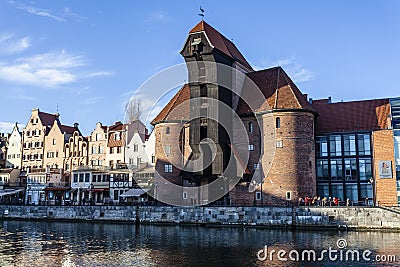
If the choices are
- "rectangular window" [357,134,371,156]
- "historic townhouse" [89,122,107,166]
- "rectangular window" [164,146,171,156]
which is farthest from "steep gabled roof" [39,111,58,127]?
"rectangular window" [357,134,371,156]

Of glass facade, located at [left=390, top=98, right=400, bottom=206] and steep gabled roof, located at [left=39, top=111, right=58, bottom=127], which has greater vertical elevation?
steep gabled roof, located at [left=39, top=111, right=58, bottom=127]

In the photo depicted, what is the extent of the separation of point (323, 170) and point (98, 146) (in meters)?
33.3

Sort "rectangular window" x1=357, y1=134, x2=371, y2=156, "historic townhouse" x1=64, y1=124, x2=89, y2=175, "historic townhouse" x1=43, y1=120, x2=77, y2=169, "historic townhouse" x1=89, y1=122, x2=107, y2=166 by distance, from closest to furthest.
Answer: "rectangular window" x1=357, y1=134, x2=371, y2=156
"historic townhouse" x1=89, y1=122, x2=107, y2=166
"historic townhouse" x1=64, y1=124, x2=89, y2=175
"historic townhouse" x1=43, y1=120, x2=77, y2=169

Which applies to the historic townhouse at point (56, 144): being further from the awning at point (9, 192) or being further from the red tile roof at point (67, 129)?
the awning at point (9, 192)

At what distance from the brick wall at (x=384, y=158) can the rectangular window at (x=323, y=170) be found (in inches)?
189

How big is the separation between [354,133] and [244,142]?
38.2 ft

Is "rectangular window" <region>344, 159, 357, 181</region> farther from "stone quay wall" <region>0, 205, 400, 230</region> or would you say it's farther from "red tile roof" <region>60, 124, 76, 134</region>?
"red tile roof" <region>60, 124, 76, 134</region>

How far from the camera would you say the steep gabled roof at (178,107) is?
53094 millimetres

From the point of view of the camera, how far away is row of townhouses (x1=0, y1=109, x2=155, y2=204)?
59844mm

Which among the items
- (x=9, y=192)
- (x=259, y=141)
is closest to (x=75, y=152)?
(x=9, y=192)

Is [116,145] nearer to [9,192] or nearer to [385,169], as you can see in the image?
[9,192]

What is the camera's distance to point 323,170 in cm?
4878

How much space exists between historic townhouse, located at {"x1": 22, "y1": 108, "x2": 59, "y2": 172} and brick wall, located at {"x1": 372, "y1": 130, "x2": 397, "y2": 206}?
49666 millimetres

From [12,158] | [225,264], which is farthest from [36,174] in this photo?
Result: [225,264]
